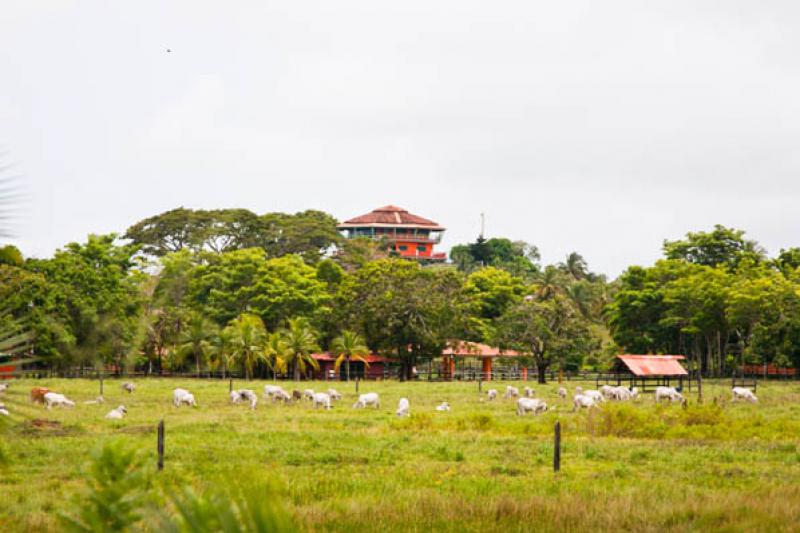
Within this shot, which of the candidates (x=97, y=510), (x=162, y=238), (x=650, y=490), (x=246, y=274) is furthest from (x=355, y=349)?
(x=97, y=510)

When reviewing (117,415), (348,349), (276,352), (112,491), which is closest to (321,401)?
(117,415)

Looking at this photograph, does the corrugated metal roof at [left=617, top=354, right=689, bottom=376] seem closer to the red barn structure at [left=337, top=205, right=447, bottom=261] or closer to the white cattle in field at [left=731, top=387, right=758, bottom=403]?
the white cattle in field at [left=731, top=387, right=758, bottom=403]

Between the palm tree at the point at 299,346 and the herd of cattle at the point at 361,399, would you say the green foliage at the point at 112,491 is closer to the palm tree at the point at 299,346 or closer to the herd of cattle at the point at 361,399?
the herd of cattle at the point at 361,399

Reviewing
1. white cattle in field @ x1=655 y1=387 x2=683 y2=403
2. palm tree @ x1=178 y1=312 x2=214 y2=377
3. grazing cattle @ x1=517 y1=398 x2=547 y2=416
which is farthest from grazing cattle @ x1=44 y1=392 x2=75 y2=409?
palm tree @ x1=178 y1=312 x2=214 y2=377

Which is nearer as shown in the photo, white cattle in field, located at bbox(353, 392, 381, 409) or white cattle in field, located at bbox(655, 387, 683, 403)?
white cattle in field, located at bbox(353, 392, 381, 409)

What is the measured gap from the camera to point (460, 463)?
18625 millimetres

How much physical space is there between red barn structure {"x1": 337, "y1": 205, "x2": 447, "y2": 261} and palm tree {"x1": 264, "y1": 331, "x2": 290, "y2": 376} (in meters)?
61.2

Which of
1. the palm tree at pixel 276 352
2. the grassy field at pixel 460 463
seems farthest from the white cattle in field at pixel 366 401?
the palm tree at pixel 276 352

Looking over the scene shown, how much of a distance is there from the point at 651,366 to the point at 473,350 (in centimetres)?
1639

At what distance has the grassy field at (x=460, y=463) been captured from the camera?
38.7ft

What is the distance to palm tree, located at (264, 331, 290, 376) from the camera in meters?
54.4

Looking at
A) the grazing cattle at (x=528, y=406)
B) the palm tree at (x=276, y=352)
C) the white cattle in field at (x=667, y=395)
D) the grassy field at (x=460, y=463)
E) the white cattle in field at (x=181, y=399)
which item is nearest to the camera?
the grassy field at (x=460, y=463)

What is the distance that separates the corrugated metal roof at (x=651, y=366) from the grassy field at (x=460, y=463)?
43.2 ft

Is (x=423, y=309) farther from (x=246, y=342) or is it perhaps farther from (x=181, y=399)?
(x=181, y=399)
